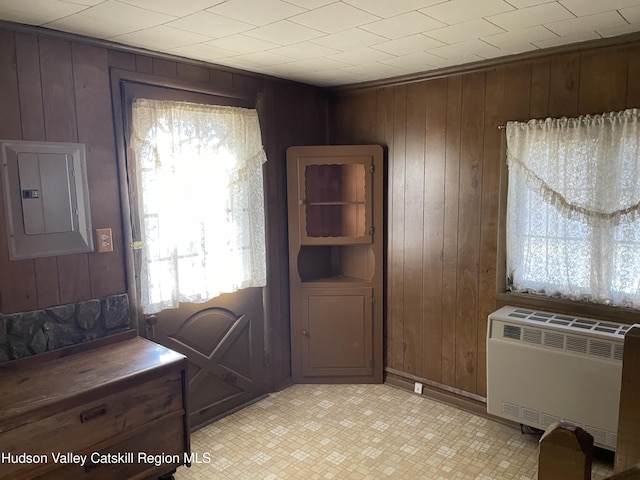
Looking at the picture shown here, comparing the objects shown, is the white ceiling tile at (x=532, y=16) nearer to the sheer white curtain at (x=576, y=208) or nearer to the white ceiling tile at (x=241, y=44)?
the sheer white curtain at (x=576, y=208)

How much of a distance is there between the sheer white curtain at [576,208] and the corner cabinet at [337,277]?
3.21 ft

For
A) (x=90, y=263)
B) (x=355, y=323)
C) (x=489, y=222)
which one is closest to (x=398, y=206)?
(x=489, y=222)

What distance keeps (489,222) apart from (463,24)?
1.26m

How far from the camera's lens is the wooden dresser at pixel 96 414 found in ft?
5.85

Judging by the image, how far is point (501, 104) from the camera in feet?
9.40

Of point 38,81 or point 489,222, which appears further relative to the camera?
point 489,222

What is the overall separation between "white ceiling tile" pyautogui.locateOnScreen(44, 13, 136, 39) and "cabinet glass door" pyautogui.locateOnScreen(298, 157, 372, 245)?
1.47 meters

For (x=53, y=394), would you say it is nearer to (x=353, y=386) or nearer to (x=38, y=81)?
(x=38, y=81)

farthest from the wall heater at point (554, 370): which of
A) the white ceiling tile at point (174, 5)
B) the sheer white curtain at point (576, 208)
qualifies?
the white ceiling tile at point (174, 5)

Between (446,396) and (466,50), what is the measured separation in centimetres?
225

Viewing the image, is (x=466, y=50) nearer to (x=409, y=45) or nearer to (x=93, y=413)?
(x=409, y=45)

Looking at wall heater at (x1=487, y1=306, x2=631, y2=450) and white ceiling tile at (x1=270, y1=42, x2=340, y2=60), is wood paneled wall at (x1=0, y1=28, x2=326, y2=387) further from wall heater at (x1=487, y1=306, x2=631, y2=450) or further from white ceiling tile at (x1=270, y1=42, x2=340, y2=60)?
wall heater at (x1=487, y1=306, x2=631, y2=450)

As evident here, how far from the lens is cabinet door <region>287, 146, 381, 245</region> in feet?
11.0

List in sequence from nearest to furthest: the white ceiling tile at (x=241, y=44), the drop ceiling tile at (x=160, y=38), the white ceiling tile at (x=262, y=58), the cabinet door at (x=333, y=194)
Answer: the drop ceiling tile at (x=160, y=38) < the white ceiling tile at (x=241, y=44) < the white ceiling tile at (x=262, y=58) < the cabinet door at (x=333, y=194)
